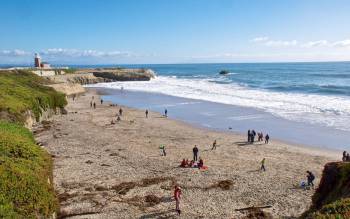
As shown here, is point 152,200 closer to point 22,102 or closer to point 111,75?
point 22,102

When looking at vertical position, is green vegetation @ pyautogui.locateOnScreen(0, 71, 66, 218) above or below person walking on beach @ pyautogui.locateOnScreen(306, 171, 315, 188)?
above

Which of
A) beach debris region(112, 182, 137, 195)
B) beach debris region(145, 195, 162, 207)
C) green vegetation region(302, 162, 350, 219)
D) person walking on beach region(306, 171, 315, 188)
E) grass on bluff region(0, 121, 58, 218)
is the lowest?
beach debris region(145, 195, 162, 207)

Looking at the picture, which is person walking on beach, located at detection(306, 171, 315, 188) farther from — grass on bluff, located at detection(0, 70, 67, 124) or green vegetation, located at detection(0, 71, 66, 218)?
grass on bluff, located at detection(0, 70, 67, 124)

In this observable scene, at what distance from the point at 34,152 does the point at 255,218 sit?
11.8 meters

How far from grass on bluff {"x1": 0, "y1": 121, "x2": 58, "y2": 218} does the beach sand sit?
7.70ft

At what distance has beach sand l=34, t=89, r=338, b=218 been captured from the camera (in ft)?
63.5

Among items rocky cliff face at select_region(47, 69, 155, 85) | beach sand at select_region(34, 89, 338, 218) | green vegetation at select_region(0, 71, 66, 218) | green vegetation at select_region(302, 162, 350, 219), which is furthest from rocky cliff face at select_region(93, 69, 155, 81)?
green vegetation at select_region(302, 162, 350, 219)

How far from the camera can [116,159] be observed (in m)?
27.8

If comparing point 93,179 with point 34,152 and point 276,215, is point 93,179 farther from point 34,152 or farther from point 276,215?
point 276,215

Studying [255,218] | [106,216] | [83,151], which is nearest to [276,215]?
[255,218]

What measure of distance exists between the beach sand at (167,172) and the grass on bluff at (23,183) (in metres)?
2.35

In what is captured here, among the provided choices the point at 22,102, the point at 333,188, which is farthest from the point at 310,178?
the point at 22,102

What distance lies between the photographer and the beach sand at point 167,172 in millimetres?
19344

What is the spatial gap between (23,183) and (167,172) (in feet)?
35.0
